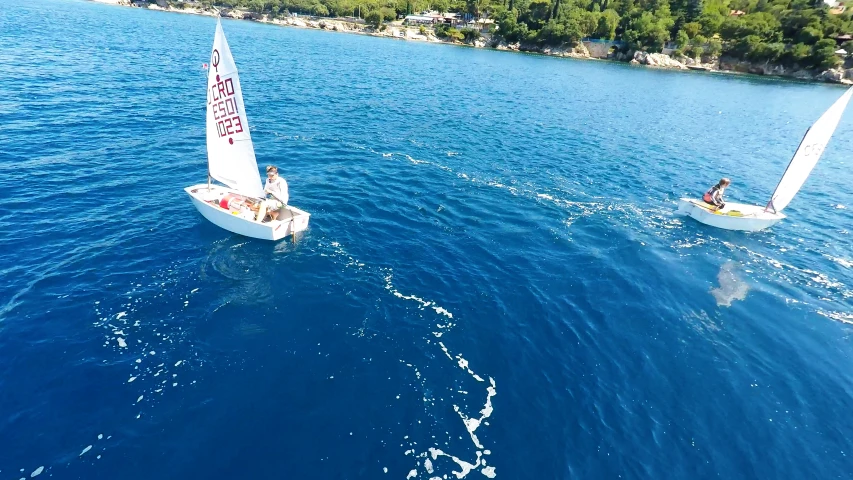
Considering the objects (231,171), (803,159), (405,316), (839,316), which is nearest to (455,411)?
(405,316)

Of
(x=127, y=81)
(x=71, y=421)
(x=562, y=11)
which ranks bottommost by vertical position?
(x=71, y=421)

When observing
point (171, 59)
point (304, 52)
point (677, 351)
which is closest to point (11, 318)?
point (677, 351)

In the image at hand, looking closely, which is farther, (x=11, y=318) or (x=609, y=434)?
(x=11, y=318)

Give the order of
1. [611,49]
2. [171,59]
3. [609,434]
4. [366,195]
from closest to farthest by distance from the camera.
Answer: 1. [609,434]
2. [366,195]
3. [171,59]
4. [611,49]

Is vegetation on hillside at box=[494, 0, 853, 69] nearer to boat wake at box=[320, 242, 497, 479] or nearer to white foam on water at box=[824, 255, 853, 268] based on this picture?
white foam on water at box=[824, 255, 853, 268]

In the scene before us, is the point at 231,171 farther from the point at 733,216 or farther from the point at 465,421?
the point at 733,216

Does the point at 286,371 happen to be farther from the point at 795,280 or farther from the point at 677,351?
the point at 795,280

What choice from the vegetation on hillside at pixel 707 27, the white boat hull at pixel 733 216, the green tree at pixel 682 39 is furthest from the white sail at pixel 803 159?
the green tree at pixel 682 39
